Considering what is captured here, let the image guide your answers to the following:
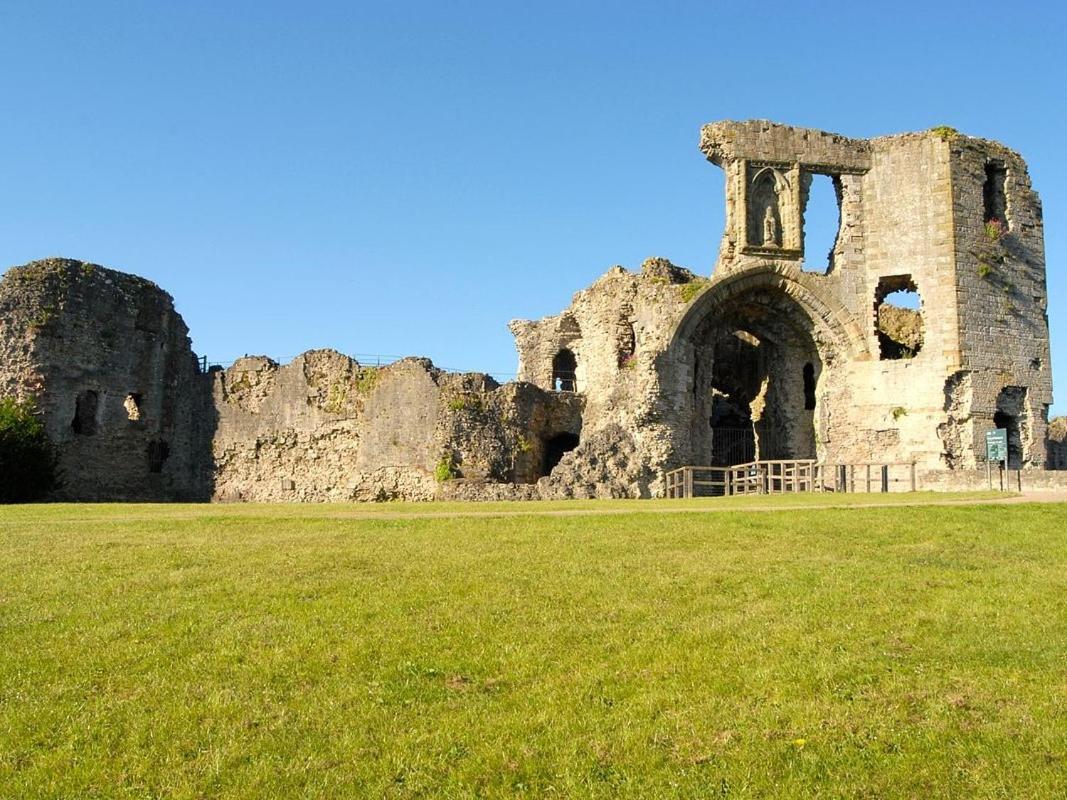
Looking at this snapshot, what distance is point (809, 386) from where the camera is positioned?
32.5 metres

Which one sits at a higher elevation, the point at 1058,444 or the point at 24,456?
the point at 1058,444

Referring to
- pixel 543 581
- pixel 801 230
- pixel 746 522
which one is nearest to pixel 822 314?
pixel 801 230

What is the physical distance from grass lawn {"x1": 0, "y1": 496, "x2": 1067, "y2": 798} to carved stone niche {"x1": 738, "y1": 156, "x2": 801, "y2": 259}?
18323mm

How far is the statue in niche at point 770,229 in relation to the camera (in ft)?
101

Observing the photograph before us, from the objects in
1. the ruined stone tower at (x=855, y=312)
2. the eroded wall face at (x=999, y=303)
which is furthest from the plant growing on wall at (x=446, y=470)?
the eroded wall face at (x=999, y=303)

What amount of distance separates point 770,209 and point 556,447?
947cm

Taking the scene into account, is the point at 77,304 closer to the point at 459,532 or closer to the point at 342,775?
the point at 459,532

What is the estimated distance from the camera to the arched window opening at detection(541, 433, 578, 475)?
31.0 meters

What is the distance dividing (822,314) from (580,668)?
24.4 m

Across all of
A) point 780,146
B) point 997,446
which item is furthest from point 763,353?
point 997,446

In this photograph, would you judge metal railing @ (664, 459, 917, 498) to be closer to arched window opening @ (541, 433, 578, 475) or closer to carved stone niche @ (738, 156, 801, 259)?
arched window opening @ (541, 433, 578, 475)

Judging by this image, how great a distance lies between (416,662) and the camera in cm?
834

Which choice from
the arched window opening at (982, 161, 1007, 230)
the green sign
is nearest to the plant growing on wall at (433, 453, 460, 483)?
the green sign

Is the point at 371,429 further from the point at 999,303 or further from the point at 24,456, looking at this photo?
the point at 999,303
